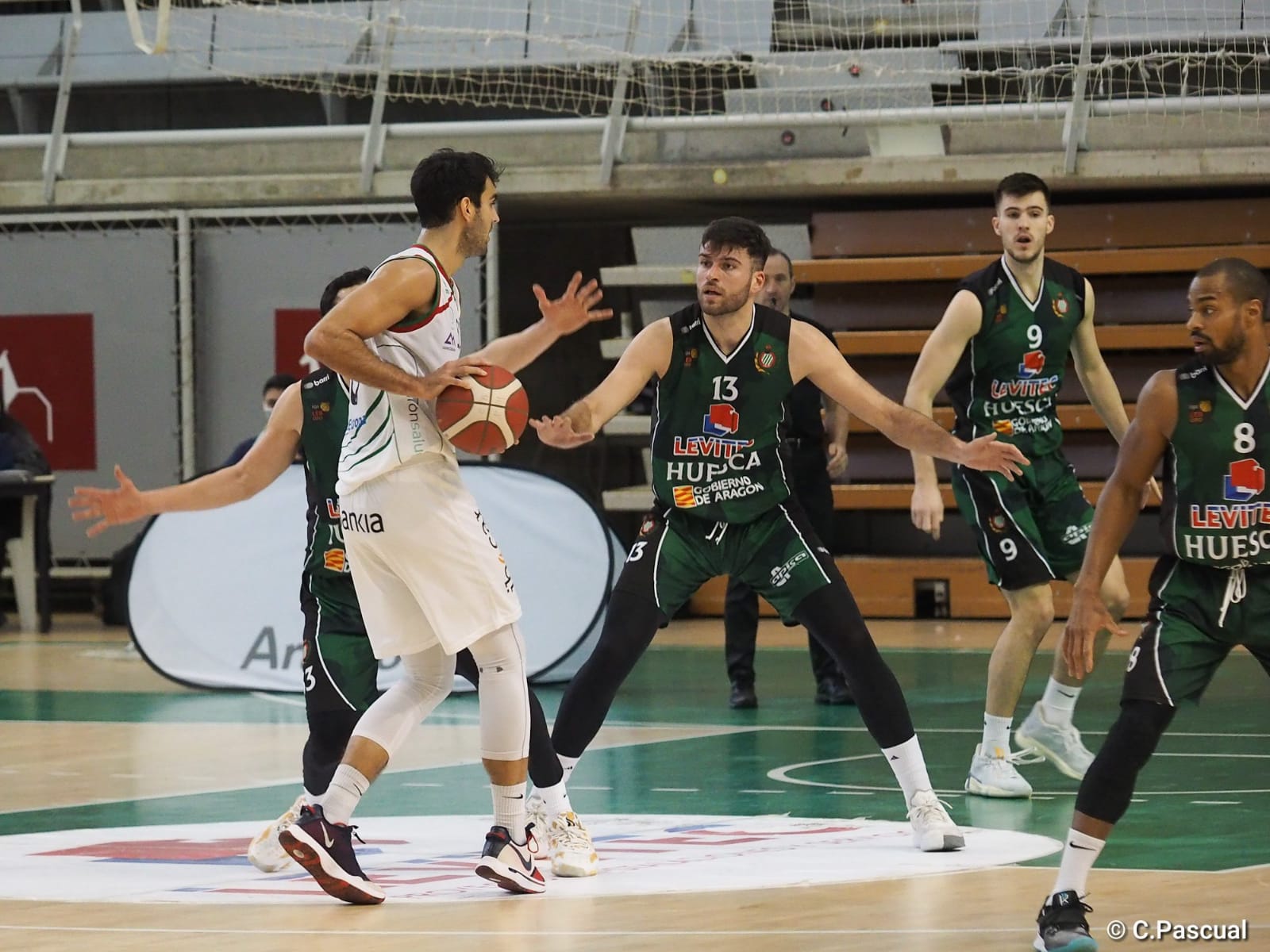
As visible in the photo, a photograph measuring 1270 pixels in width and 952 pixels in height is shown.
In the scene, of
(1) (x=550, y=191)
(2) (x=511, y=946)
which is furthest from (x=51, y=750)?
(1) (x=550, y=191)

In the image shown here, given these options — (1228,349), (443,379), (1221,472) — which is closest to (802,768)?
(443,379)

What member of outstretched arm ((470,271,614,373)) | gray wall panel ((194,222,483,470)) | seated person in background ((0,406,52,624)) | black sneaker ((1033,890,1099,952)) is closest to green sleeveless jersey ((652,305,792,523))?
outstretched arm ((470,271,614,373))

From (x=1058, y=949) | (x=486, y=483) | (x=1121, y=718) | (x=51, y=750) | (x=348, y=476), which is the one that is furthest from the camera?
(x=486, y=483)

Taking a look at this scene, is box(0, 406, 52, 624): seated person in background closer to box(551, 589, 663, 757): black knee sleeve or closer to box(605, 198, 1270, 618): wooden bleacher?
box(605, 198, 1270, 618): wooden bleacher

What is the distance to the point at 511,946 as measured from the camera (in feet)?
15.0

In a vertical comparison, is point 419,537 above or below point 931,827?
above

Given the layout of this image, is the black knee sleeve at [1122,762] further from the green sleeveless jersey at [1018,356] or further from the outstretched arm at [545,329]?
the green sleeveless jersey at [1018,356]

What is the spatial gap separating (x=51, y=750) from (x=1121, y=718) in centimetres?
562

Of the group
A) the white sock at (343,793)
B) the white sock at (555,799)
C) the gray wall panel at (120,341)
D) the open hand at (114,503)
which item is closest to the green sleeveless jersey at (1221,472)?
the white sock at (555,799)

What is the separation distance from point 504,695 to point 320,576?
102 cm

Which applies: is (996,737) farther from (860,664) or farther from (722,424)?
(722,424)

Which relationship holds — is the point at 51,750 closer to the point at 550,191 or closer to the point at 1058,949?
the point at 1058,949

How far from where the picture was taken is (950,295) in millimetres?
15078

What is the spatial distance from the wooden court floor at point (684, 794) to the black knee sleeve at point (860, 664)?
1.77 feet
